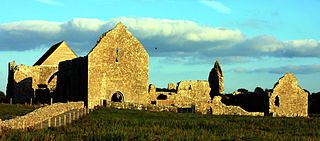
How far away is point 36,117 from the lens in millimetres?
37312

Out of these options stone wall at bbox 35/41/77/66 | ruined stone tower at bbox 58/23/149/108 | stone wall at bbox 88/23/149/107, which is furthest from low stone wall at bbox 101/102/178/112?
stone wall at bbox 35/41/77/66

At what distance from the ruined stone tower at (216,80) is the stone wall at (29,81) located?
68.7ft

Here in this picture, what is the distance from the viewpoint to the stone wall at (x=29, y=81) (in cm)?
7800

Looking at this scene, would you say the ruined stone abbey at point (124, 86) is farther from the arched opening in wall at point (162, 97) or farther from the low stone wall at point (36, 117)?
the low stone wall at point (36, 117)

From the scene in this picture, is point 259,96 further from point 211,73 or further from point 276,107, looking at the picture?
point 211,73

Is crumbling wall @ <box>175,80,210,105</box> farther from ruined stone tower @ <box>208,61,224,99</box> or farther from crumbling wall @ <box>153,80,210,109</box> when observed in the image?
ruined stone tower @ <box>208,61,224,99</box>

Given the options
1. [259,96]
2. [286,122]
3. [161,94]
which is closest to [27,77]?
[161,94]

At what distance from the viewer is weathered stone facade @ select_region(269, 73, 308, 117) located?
6962 cm

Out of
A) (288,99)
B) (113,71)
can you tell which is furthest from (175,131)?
(288,99)

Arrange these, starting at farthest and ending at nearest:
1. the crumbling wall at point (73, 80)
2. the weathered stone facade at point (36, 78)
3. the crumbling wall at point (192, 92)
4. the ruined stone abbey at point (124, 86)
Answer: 1. the weathered stone facade at point (36, 78)
2. the crumbling wall at point (192, 92)
3. the crumbling wall at point (73, 80)
4. the ruined stone abbey at point (124, 86)

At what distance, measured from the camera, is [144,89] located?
207ft

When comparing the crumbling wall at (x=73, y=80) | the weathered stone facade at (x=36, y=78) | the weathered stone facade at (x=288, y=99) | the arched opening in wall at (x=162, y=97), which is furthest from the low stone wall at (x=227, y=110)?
the weathered stone facade at (x=36, y=78)

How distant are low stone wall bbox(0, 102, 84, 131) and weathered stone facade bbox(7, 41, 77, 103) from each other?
25103mm

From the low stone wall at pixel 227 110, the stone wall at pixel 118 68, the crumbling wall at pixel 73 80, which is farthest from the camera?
the low stone wall at pixel 227 110
